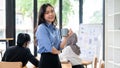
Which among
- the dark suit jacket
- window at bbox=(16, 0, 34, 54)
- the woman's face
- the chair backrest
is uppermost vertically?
window at bbox=(16, 0, 34, 54)

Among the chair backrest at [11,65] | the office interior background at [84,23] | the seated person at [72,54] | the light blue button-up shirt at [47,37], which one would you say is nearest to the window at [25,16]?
the office interior background at [84,23]

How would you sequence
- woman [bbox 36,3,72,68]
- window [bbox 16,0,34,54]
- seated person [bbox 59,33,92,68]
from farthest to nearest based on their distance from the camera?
window [bbox 16,0,34,54] → seated person [bbox 59,33,92,68] → woman [bbox 36,3,72,68]

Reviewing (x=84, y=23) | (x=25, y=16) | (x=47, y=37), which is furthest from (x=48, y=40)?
(x=25, y=16)

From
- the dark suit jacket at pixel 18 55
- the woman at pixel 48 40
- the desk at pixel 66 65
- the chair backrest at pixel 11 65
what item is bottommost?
the desk at pixel 66 65

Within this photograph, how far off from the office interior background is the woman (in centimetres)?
232

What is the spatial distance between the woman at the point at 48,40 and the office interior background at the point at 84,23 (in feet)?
7.61

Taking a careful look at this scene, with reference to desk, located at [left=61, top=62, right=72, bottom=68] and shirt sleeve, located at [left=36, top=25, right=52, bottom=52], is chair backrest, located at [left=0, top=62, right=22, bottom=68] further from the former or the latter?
shirt sleeve, located at [left=36, top=25, right=52, bottom=52]

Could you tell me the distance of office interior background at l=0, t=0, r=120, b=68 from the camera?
4457 mm

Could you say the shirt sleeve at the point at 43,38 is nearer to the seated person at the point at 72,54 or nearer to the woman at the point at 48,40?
the woman at the point at 48,40

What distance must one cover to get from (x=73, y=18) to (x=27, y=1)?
1436 millimetres

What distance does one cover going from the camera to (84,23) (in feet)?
19.2

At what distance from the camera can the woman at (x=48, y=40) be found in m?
1.94

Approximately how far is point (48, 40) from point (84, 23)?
3971mm

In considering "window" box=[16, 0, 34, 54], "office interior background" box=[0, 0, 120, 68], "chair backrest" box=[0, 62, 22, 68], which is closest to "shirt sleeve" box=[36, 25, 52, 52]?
"chair backrest" box=[0, 62, 22, 68]
